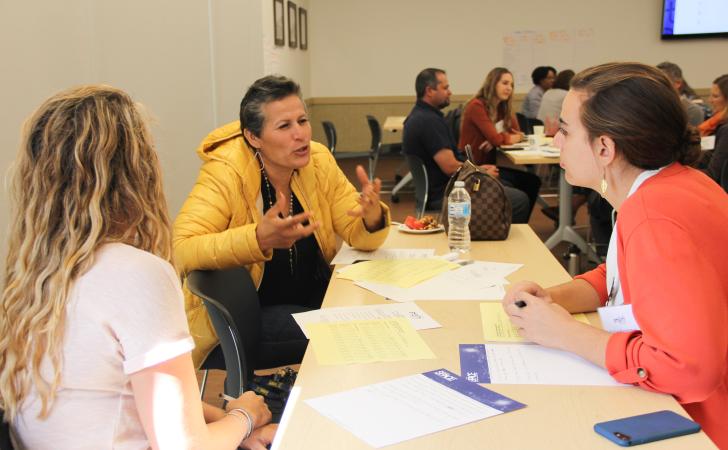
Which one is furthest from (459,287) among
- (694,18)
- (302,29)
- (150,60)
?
(694,18)

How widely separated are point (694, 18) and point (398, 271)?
8.49 m

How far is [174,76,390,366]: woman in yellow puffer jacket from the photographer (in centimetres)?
225

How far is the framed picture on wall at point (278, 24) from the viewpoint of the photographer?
21.7 feet

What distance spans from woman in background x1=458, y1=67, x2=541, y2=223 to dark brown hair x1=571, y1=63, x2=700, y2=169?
3.98m

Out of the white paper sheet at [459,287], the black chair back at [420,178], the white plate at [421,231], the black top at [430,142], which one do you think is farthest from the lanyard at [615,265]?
the black top at [430,142]

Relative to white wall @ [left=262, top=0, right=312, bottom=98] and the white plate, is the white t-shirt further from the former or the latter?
white wall @ [left=262, top=0, right=312, bottom=98]

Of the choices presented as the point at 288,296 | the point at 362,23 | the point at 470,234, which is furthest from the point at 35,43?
the point at 362,23

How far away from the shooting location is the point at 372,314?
1.88 meters

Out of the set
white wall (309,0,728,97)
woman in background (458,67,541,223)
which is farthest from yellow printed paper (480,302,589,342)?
white wall (309,0,728,97)

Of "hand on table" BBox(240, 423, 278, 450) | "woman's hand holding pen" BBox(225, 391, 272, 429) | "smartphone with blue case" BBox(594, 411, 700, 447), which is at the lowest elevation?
"hand on table" BBox(240, 423, 278, 450)

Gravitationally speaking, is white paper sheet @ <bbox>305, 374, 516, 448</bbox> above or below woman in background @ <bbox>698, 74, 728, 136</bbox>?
below

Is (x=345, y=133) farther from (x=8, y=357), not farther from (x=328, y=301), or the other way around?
(x=8, y=357)

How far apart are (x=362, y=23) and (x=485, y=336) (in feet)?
27.8

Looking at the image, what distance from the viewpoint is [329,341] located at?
1.69 metres
